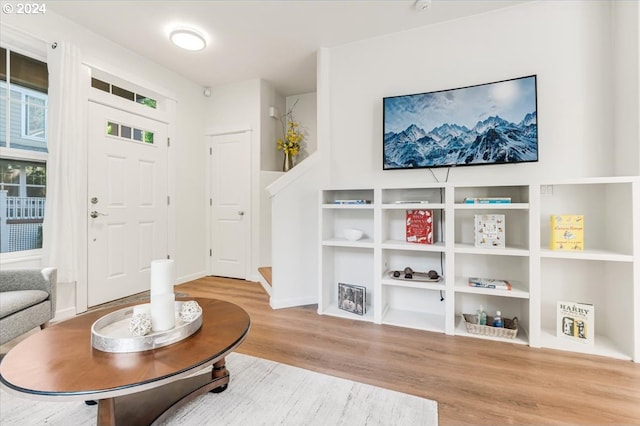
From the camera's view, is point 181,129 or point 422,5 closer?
point 422,5

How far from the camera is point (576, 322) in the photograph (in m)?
2.12

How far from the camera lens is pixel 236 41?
307 centimetres

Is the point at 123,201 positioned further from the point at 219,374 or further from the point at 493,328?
the point at 493,328

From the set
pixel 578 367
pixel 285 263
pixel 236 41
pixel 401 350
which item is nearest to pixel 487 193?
pixel 578 367

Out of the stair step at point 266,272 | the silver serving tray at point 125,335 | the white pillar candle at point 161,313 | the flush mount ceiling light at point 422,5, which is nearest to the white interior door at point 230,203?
the stair step at point 266,272

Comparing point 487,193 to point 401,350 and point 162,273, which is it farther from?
point 162,273

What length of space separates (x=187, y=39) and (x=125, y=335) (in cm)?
279

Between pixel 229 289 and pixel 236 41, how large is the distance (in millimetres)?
2770

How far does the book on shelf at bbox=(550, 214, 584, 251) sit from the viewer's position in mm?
2104

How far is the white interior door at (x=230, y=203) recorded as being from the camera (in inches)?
161

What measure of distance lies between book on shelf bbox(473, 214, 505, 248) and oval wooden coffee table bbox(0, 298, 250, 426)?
6.13 feet

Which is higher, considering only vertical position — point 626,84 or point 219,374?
point 626,84

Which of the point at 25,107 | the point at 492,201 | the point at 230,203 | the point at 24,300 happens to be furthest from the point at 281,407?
the point at 25,107

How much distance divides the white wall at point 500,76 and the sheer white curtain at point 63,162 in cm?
237
